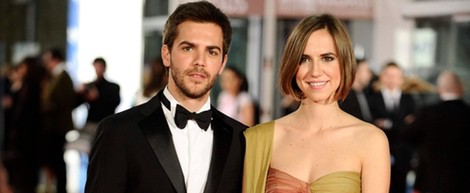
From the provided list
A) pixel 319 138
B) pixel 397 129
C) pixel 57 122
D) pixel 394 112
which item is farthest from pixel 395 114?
pixel 319 138

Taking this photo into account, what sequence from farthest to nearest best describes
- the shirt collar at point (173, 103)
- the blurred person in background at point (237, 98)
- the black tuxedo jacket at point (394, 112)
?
the black tuxedo jacket at point (394, 112)
the blurred person in background at point (237, 98)
the shirt collar at point (173, 103)

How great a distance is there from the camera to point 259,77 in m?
9.01

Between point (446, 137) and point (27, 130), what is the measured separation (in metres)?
4.06

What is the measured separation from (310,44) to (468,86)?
696cm

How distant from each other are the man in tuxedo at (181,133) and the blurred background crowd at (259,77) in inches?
182

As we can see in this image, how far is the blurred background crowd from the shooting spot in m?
7.88

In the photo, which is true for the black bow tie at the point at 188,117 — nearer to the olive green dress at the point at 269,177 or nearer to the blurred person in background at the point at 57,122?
the olive green dress at the point at 269,177

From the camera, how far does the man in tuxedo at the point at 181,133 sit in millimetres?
3000

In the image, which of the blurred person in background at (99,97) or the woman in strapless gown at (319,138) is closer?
the woman in strapless gown at (319,138)

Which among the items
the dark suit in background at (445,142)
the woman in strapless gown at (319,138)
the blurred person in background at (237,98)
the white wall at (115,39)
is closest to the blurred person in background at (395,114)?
the dark suit in background at (445,142)

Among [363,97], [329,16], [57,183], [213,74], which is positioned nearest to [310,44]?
[329,16]

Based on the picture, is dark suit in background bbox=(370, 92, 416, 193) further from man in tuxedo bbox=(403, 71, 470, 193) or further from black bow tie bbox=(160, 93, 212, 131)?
black bow tie bbox=(160, 93, 212, 131)

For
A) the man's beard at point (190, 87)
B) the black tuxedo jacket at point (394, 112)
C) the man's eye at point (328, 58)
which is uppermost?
the man's eye at point (328, 58)

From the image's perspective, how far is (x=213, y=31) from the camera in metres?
3.12
